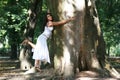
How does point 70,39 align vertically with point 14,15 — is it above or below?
below

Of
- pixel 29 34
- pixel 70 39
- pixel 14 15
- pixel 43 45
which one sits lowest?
pixel 43 45

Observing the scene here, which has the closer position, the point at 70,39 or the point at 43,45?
the point at 70,39

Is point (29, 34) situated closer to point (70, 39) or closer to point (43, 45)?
point (43, 45)

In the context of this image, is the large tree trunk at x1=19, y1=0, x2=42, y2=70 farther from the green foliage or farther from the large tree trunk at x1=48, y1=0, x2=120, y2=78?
the large tree trunk at x1=48, y1=0, x2=120, y2=78

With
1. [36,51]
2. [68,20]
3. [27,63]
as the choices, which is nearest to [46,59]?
[36,51]

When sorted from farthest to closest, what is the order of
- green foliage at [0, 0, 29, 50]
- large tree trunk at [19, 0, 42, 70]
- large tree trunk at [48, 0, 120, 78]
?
1. green foliage at [0, 0, 29, 50]
2. large tree trunk at [19, 0, 42, 70]
3. large tree trunk at [48, 0, 120, 78]

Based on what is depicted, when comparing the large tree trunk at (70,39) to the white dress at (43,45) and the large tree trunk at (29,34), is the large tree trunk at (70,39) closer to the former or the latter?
the white dress at (43,45)

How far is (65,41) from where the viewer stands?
1302cm

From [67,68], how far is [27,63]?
9.39 metres

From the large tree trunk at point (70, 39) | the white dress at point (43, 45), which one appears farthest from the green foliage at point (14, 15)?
the white dress at point (43, 45)

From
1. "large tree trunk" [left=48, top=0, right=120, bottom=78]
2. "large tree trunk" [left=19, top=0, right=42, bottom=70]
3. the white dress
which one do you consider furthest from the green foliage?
the white dress

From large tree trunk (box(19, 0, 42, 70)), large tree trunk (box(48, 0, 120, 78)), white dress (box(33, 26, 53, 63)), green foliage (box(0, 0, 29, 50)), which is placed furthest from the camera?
green foliage (box(0, 0, 29, 50))

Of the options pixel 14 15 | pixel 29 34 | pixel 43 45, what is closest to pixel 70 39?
pixel 43 45

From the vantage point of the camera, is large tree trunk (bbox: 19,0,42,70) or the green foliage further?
the green foliage
